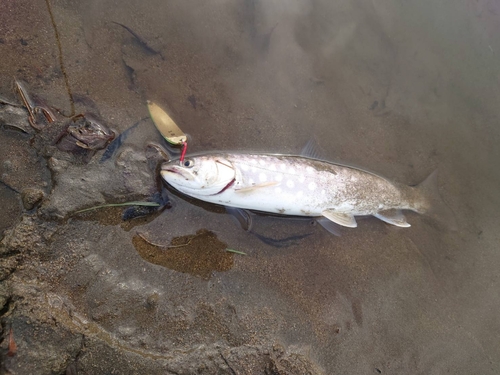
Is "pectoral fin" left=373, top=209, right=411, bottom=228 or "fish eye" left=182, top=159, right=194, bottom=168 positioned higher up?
"fish eye" left=182, top=159, right=194, bottom=168

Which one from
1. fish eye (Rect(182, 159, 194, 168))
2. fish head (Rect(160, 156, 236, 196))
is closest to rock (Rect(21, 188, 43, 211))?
fish head (Rect(160, 156, 236, 196))

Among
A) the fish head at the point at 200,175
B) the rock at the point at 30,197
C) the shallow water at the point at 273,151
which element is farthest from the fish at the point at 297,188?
the rock at the point at 30,197

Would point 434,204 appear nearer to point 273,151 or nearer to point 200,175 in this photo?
point 273,151

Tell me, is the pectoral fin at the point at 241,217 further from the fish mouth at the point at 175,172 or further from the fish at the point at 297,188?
the fish mouth at the point at 175,172

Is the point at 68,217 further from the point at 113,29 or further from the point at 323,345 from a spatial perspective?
the point at 323,345

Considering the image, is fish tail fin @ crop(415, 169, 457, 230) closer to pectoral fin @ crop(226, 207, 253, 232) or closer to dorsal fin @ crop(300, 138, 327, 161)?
dorsal fin @ crop(300, 138, 327, 161)

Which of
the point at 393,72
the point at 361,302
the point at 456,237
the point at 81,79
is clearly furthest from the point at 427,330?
the point at 81,79
